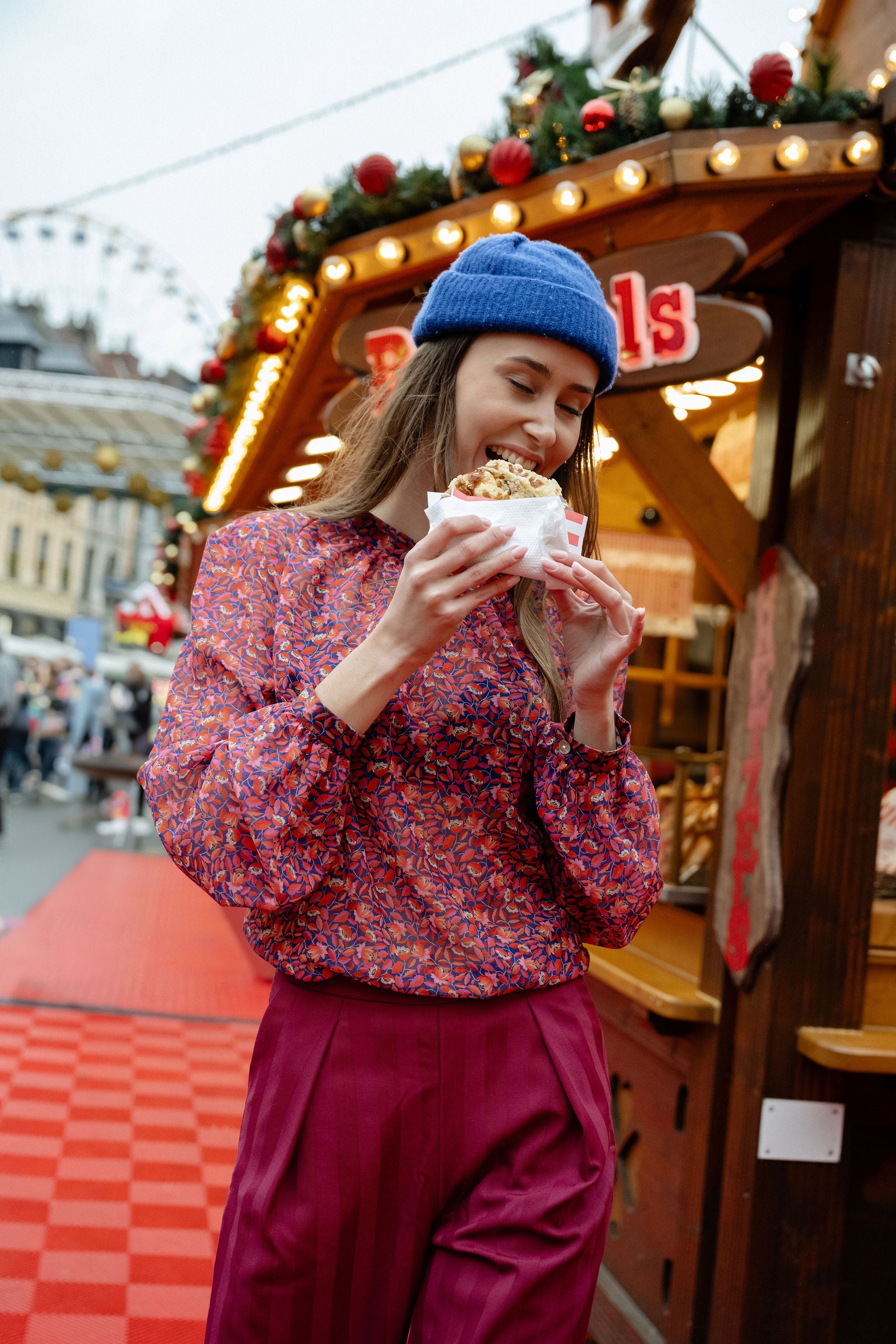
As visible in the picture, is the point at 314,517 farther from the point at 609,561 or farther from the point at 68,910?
the point at 68,910

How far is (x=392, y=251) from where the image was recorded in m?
3.64

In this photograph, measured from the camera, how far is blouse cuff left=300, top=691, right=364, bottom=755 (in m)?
1.26

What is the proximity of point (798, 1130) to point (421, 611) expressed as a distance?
223 centimetres

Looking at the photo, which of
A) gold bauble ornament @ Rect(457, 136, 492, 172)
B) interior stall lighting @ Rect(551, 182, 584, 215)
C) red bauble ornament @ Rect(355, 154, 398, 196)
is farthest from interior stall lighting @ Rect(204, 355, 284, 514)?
interior stall lighting @ Rect(551, 182, 584, 215)

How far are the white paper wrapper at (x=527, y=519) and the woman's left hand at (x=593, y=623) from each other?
0.05ft

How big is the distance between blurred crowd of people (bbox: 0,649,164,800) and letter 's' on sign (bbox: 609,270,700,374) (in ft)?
31.3

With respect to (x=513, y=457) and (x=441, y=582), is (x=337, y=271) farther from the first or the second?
(x=441, y=582)

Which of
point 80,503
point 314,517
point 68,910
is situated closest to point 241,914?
point 68,910

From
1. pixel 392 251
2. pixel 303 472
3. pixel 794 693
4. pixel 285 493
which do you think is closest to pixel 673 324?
pixel 794 693

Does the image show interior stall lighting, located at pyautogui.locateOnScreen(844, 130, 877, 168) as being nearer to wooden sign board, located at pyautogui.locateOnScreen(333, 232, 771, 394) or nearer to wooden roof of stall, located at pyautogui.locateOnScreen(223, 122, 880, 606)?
wooden roof of stall, located at pyautogui.locateOnScreen(223, 122, 880, 606)

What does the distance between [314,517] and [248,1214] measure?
85cm

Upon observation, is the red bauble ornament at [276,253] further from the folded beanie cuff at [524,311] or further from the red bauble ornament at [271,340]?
the folded beanie cuff at [524,311]

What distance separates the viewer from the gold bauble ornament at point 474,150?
3.37 meters

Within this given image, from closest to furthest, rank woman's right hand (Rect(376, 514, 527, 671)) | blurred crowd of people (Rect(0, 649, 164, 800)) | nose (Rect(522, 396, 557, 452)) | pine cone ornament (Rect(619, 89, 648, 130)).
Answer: woman's right hand (Rect(376, 514, 527, 671))
nose (Rect(522, 396, 557, 452))
pine cone ornament (Rect(619, 89, 648, 130))
blurred crowd of people (Rect(0, 649, 164, 800))
